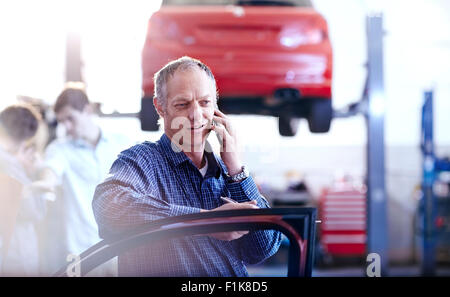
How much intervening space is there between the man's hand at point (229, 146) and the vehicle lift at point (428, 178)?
258 centimetres

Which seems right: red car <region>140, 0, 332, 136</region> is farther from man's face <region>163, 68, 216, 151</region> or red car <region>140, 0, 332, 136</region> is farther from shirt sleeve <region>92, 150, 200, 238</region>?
shirt sleeve <region>92, 150, 200, 238</region>

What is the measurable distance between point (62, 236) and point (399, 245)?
417cm

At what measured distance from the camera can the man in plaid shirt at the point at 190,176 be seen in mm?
909

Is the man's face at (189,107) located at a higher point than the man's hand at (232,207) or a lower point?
higher

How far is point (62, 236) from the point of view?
131cm

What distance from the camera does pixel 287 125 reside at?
74.7 inches

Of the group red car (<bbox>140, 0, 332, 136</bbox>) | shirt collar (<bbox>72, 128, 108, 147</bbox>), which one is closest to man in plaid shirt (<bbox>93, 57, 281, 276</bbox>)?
shirt collar (<bbox>72, 128, 108, 147</bbox>)

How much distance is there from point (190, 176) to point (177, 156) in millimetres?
47

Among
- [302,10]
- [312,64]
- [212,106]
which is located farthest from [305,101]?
[212,106]

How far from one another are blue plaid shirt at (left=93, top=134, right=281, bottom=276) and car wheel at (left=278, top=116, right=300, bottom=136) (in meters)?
0.86

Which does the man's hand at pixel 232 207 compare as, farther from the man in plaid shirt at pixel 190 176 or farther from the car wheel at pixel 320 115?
the car wheel at pixel 320 115

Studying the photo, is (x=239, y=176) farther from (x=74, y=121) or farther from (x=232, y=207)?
(x=74, y=121)

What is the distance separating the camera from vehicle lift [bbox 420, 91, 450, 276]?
10.7 ft

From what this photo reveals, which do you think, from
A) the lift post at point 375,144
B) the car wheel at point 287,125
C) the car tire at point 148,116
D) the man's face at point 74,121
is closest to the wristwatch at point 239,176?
the car tire at point 148,116
